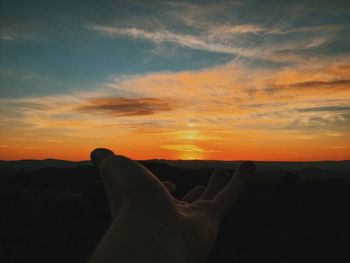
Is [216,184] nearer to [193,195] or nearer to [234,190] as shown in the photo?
[193,195]

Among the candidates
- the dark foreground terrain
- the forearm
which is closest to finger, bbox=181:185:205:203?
the forearm

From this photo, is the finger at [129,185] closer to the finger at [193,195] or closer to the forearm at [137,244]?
the forearm at [137,244]

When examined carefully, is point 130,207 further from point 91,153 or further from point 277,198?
point 277,198

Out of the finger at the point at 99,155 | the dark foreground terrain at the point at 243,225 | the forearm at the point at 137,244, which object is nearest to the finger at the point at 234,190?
the finger at the point at 99,155

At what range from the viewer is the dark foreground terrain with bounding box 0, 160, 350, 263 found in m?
17.3

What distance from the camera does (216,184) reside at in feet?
20.5

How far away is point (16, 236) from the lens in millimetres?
17297

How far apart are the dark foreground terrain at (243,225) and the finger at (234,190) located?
1278 centimetres

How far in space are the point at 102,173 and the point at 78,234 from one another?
1745 cm

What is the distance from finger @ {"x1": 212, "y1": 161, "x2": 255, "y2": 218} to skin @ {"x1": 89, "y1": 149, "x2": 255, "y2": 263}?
11.7 inches

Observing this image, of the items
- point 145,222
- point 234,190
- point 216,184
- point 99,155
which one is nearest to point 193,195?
point 216,184

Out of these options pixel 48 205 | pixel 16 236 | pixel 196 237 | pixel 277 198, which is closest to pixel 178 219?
pixel 196 237

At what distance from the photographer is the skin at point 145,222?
100 inches

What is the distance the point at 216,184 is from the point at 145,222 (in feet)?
11.3
